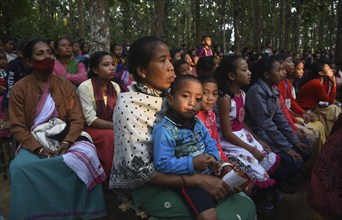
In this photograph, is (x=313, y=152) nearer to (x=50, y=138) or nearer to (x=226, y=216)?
(x=226, y=216)

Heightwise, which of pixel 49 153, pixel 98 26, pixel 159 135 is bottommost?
pixel 49 153

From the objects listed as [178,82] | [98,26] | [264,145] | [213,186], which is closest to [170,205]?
[213,186]

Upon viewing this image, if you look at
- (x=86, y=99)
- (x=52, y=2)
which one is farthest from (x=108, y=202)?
(x=52, y=2)

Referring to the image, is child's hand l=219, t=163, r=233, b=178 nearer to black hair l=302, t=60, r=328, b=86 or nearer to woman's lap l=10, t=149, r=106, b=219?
woman's lap l=10, t=149, r=106, b=219

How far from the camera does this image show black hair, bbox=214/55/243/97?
3.09 meters

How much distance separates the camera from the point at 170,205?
192cm

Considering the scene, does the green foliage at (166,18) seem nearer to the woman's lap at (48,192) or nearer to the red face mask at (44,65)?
the red face mask at (44,65)

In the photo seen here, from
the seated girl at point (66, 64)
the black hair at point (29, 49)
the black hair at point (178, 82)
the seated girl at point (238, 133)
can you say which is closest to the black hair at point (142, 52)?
the black hair at point (178, 82)

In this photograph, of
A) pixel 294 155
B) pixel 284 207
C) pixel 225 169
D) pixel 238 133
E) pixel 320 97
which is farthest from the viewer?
pixel 320 97

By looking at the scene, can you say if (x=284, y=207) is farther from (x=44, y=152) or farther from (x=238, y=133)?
(x=44, y=152)

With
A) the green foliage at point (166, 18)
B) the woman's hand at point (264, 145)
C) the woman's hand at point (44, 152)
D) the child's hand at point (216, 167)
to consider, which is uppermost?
Result: the green foliage at point (166, 18)

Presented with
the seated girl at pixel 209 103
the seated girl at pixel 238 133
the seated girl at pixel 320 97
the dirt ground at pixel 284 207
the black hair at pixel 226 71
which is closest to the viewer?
the seated girl at pixel 209 103

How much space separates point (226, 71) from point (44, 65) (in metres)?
1.79

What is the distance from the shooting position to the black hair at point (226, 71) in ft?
10.1
